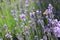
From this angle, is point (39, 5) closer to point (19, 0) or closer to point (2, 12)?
point (19, 0)

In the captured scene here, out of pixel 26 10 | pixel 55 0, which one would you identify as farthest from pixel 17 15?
pixel 55 0

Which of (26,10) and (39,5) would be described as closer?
(26,10)

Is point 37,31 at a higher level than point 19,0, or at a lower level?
lower

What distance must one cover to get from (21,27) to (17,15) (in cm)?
31

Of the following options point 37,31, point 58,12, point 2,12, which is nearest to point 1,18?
point 2,12

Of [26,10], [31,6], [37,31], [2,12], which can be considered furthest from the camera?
[2,12]

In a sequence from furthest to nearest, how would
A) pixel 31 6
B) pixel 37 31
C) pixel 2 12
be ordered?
1. pixel 2 12
2. pixel 31 6
3. pixel 37 31

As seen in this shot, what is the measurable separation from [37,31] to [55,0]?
21.8 inches

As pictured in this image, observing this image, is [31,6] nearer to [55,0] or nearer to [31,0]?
[31,0]

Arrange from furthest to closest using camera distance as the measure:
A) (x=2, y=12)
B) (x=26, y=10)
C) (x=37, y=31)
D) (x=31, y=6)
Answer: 1. (x=2, y=12)
2. (x=31, y=6)
3. (x=26, y=10)
4. (x=37, y=31)

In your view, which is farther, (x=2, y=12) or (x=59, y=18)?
(x=2, y=12)

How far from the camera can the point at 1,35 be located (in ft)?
7.47

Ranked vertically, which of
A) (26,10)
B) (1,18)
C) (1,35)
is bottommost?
(1,35)

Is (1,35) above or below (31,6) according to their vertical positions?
below
